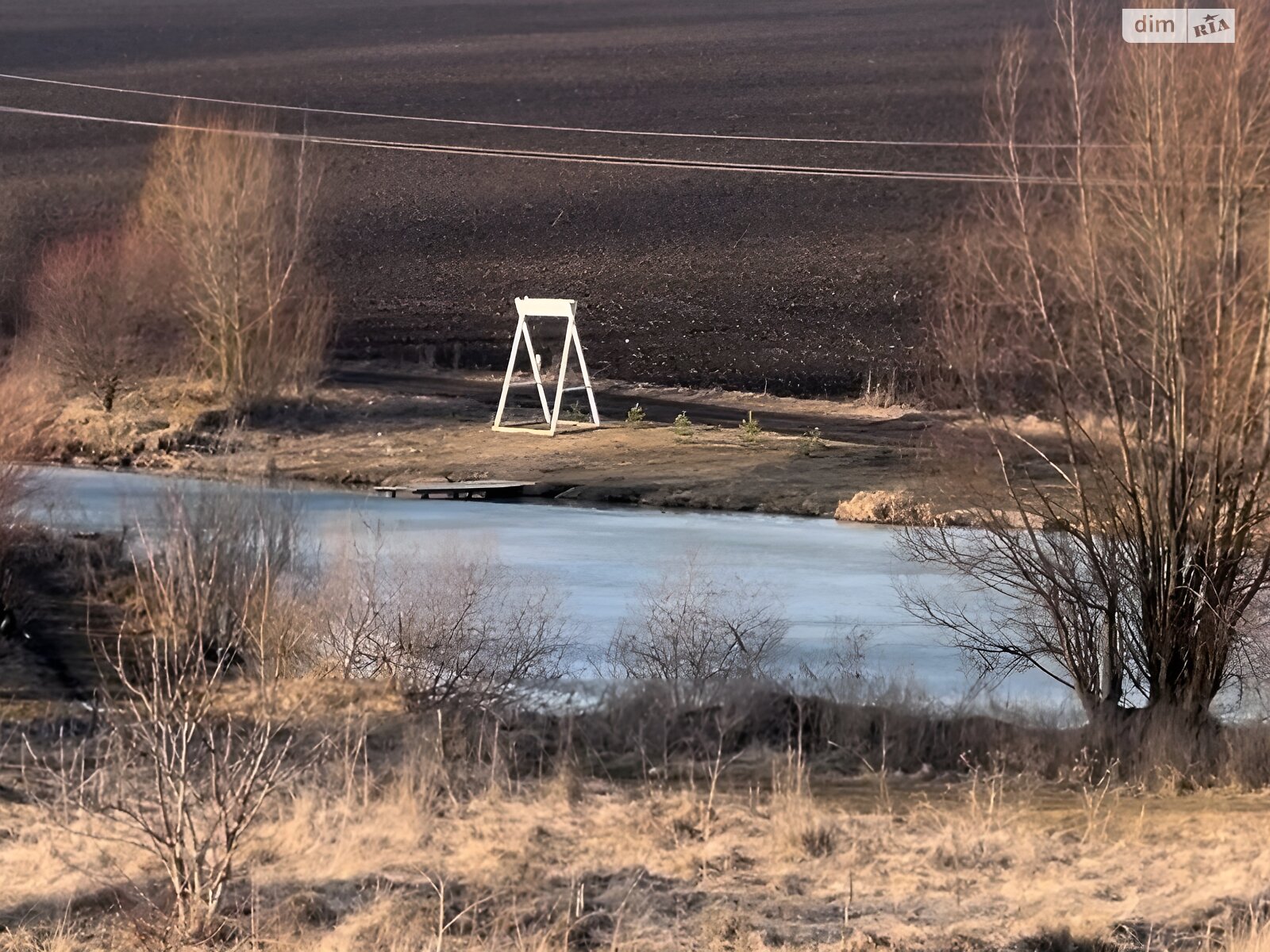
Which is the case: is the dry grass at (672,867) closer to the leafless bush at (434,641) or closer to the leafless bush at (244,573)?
the leafless bush at (434,641)

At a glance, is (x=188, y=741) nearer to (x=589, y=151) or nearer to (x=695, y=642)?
(x=695, y=642)

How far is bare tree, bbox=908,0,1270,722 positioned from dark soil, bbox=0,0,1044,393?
29.3 metres

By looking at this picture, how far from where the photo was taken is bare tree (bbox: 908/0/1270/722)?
35.2 ft

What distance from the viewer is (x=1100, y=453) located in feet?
37.0

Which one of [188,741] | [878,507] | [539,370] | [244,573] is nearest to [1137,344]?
[244,573]

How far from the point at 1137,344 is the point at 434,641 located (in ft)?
17.2

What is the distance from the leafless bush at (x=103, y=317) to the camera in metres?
31.4

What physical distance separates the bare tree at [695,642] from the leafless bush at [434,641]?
28.4 inches

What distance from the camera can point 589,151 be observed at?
209ft

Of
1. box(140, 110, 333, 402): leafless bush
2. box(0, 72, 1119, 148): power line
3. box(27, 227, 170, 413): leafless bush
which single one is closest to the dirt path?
box(140, 110, 333, 402): leafless bush

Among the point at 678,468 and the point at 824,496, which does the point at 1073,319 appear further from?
the point at 678,468

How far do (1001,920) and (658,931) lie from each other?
1.44 m

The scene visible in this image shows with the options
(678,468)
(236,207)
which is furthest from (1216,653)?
(236,207)

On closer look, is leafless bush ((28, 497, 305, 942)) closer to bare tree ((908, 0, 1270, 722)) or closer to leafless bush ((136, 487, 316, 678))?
leafless bush ((136, 487, 316, 678))
